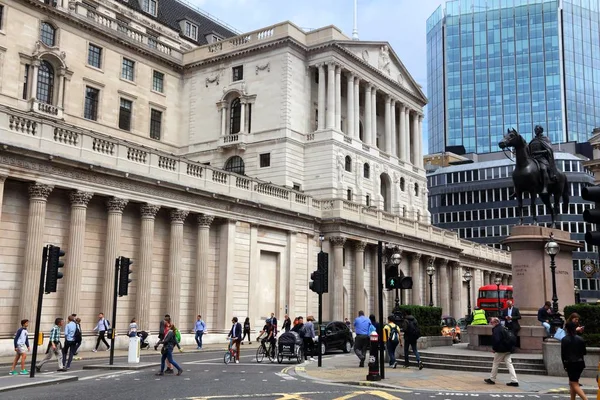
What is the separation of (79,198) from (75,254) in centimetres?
278

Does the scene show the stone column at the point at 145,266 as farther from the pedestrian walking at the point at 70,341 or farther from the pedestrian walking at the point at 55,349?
the pedestrian walking at the point at 55,349

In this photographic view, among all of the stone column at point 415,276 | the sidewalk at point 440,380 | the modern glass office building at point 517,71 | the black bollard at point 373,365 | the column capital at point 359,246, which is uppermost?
the modern glass office building at point 517,71

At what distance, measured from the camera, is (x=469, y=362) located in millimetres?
22109

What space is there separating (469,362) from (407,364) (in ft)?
7.48

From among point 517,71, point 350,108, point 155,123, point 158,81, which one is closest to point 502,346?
point 350,108

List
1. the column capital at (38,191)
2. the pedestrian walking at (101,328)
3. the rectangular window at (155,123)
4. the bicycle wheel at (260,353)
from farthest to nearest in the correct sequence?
the rectangular window at (155,123)
the pedestrian walking at (101,328)
the column capital at (38,191)
the bicycle wheel at (260,353)

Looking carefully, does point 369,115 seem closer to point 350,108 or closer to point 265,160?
point 350,108

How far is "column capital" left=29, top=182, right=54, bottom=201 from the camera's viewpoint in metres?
30.6

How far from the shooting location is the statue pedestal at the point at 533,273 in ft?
78.6

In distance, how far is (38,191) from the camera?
30.6 m

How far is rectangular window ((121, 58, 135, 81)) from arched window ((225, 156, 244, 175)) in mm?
10686

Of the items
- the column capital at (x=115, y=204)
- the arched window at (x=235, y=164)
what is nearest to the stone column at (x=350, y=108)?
the arched window at (x=235, y=164)

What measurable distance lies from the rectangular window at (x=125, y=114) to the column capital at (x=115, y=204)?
20.3 meters

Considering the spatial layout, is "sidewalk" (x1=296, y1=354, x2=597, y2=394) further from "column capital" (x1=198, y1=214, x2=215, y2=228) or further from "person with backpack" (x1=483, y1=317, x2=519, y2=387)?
"column capital" (x1=198, y1=214, x2=215, y2=228)
